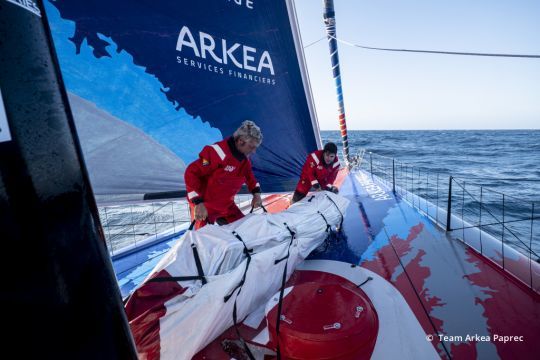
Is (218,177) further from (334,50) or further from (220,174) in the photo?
(334,50)

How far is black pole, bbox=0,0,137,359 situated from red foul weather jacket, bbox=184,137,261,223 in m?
2.17

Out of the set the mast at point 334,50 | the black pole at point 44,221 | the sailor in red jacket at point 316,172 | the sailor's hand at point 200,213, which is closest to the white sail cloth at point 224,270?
the sailor's hand at point 200,213

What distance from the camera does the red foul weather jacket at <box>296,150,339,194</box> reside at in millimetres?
4016

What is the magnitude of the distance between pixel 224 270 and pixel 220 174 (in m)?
1.14

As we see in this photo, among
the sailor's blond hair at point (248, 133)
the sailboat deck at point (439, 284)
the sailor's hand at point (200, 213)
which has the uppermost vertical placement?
the sailor's blond hair at point (248, 133)

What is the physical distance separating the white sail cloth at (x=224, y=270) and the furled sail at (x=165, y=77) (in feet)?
3.79

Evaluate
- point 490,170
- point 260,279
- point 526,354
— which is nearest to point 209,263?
point 260,279

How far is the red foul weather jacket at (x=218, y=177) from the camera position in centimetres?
268

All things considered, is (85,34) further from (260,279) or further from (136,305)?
(260,279)

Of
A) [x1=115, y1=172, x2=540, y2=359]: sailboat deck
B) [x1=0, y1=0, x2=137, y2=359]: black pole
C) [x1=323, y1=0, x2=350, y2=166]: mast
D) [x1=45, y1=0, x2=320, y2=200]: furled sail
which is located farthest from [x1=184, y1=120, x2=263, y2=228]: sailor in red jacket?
[x1=323, y1=0, x2=350, y2=166]: mast

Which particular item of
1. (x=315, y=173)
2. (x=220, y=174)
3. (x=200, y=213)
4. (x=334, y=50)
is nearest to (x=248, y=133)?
(x=220, y=174)

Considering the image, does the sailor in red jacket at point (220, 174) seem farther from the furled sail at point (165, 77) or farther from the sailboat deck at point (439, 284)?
the sailboat deck at point (439, 284)

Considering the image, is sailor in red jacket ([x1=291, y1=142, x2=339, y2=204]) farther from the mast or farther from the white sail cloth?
the mast

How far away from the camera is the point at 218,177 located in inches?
110
